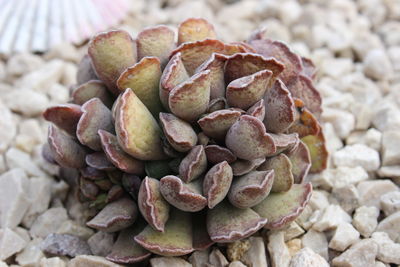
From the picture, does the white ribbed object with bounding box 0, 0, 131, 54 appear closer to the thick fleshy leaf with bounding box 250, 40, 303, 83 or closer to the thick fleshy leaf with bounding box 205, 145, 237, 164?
the thick fleshy leaf with bounding box 250, 40, 303, 83

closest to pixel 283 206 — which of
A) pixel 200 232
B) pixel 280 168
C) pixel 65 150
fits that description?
pixel 280 168

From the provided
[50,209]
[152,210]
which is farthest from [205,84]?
[50,209]

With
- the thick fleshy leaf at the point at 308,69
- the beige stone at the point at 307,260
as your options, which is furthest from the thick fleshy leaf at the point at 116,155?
the thick fleshy leaf at the point at 308,69

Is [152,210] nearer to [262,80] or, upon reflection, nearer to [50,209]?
[262,80]

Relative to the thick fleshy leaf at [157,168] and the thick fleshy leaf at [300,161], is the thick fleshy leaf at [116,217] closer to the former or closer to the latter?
the thick fleshy leaf at [157,168]

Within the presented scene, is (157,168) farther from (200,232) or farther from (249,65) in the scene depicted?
(249,65)

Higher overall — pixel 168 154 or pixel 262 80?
pixel 262 80

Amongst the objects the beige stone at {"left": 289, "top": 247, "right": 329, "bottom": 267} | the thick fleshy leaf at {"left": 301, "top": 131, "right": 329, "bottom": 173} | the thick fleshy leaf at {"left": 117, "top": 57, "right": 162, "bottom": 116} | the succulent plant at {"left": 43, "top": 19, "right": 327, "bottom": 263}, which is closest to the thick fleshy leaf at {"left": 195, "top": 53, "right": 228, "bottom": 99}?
the succulent plant at {"left": 43, "top": 19, "right": 327, "bottom": 263}
